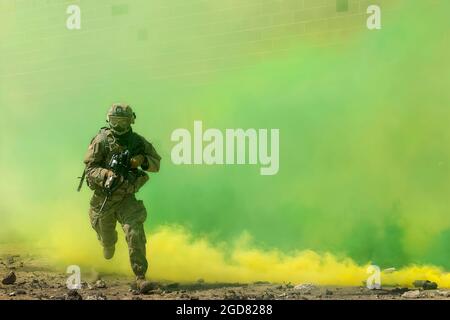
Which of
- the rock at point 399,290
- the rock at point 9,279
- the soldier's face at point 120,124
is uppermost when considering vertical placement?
the soldier's face at point 120,124

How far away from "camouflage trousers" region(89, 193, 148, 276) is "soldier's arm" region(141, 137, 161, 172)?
0.29m

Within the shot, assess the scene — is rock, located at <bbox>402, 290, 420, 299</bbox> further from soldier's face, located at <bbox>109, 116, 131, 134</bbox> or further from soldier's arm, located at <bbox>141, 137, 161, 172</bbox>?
soldier's face, located at <bbox>109, 116, 131, 134</bbox>

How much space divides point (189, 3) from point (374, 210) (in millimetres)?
2386

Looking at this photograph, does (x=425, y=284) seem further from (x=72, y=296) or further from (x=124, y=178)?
(x=72, y=296)

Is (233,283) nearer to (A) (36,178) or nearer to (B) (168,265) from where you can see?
(B) (168,265)

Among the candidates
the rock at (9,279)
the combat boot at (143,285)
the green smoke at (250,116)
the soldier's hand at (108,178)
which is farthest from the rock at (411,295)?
the rock at (9,279)

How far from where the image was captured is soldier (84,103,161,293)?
5.72m

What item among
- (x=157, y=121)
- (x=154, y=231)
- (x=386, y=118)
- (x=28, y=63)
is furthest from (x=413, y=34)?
(x=28, y=63)

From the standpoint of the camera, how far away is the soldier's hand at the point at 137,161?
5.71 m

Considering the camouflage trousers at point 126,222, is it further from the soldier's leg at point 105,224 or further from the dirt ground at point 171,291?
the dirt ground at point 171,291

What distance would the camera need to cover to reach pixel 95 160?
5730mm

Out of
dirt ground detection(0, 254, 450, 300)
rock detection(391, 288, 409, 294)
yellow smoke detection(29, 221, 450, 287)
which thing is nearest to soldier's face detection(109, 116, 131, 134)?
yellow smoke detection(29, 221, 450, 287)

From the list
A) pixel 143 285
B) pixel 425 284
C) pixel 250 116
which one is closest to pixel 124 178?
pixel 143 285

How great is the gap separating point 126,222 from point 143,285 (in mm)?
532
